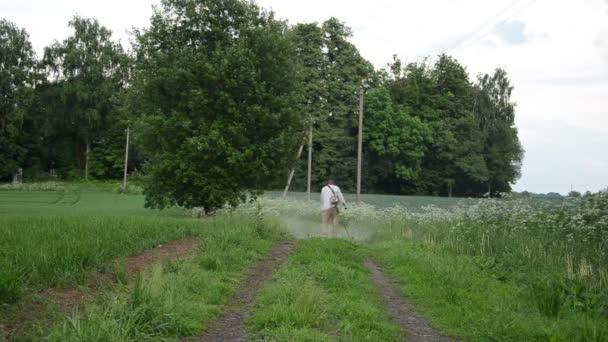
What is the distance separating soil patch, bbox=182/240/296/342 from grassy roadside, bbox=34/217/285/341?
0.15 metres

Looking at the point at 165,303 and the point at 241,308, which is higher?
the point at 165,303

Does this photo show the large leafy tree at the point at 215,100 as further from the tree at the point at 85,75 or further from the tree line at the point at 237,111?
the tree at the point at 85,75

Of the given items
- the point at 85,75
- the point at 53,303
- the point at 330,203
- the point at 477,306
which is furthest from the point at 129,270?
the point at 85,75

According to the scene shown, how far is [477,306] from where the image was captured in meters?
9.41

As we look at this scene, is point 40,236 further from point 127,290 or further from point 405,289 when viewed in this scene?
point 405,289

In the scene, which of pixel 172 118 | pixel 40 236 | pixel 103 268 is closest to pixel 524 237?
pixel 103 268

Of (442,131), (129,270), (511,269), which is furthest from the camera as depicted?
(442,131)

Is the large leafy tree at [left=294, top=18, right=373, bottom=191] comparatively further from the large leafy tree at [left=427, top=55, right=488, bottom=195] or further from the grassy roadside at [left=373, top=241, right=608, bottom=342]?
the grassy roadside at [left=373, top=241, right=608, bottom=342]

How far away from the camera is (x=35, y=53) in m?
73.4

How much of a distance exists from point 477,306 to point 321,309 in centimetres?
265

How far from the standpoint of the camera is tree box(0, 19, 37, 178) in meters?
69.0

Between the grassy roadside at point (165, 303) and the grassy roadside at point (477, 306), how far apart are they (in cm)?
332

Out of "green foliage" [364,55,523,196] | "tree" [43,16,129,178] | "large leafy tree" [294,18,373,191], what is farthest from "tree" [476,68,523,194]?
"tree" [43,16,129,178]

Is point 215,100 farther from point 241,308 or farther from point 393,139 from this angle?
point 393,139
